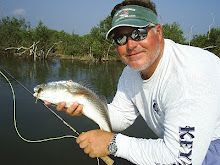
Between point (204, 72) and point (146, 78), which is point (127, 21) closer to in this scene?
point (146, 78)

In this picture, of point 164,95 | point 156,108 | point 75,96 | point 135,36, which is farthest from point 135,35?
point 75,96

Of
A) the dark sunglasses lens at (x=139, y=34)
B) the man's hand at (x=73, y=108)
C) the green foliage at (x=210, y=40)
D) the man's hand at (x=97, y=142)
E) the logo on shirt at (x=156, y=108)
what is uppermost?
the green foliage at (x=210, y=40)

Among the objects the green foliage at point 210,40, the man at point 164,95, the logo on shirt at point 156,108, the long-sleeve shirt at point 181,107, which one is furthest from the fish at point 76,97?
the green foliage at point 210,40

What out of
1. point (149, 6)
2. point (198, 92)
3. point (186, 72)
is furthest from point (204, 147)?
point (149, 6)

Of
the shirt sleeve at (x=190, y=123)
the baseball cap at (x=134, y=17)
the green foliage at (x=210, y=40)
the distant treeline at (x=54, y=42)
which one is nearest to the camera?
the shirt sleeve at (x=190, y=123)

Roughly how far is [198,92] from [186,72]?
0.72 feet

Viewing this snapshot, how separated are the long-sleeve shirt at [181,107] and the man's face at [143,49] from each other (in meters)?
0.10

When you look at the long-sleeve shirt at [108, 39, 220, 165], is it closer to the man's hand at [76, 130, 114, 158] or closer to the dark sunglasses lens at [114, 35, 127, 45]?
the man's hand at [76, 130, 114, 158]

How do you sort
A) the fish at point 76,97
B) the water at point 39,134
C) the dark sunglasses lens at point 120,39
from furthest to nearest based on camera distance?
the water at point 39,134 → the fish at point 76,97 → the dark sunglasses lens at point 120,39

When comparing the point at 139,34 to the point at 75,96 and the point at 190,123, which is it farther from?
the point at 75,96

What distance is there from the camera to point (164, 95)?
125 inches

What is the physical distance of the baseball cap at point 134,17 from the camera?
3.24 metres

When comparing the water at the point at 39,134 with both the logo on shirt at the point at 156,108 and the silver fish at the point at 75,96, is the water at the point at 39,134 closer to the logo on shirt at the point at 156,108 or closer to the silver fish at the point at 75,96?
the silver fish at the point at 75,96

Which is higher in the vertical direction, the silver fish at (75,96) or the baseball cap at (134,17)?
the baseball cap at (134,17)
